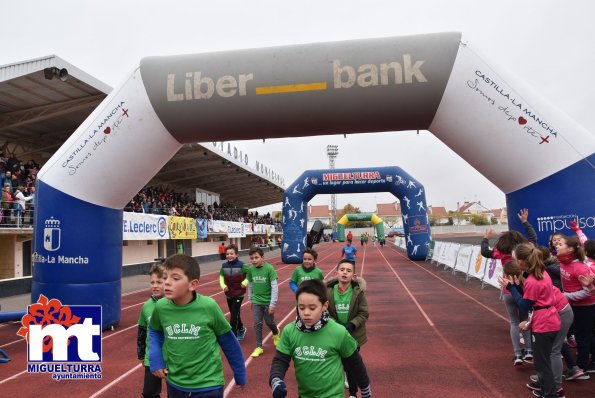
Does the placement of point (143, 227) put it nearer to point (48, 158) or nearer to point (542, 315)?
point (48, 158)

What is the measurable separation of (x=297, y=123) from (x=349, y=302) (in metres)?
4.14

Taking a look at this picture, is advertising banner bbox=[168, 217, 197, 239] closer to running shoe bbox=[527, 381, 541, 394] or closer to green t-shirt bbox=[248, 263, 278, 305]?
green t-shirt bbox=[248, 263, 278, 305]

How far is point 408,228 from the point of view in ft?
81.3

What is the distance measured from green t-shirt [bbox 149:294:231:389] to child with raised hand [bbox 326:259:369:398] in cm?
164

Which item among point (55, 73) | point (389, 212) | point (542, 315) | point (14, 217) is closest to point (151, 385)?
point (542, 315)

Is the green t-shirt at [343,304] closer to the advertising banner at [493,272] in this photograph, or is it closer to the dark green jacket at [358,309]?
the dark green jacket at [358,309]

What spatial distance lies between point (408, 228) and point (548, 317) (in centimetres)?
2068

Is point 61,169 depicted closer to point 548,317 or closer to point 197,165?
point 548,317

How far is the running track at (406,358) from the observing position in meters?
5.35

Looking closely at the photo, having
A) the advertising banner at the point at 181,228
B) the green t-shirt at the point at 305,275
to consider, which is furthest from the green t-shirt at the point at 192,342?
the advertising banner at the point at 181,228

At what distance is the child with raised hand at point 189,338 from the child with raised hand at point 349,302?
5.11ft

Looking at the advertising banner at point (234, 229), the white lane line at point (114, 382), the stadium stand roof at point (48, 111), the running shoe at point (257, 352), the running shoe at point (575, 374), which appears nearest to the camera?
the running shoe at point (575, 374)

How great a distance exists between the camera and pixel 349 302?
4.55 meters
